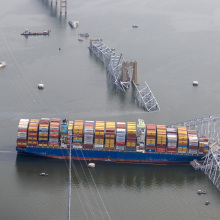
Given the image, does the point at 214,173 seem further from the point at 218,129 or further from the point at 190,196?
the point at 218,129

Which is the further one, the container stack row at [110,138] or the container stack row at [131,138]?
the container stack row at [110,138]

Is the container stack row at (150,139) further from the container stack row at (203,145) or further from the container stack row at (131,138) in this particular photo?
the container stack row at (203,145)

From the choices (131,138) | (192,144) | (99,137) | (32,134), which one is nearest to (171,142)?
(192,144)

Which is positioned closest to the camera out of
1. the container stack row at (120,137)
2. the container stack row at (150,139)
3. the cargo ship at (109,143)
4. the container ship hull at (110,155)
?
the container stack row at (150,139)

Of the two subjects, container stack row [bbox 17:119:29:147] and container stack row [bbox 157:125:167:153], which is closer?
container stack row [bbox 157:125:167:153]

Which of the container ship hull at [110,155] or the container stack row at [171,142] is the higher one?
the container stack row at [171,142]

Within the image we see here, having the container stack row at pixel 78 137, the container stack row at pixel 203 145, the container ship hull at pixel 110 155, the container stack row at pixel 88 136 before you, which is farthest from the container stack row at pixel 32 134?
the container stack row at pixel 203 145

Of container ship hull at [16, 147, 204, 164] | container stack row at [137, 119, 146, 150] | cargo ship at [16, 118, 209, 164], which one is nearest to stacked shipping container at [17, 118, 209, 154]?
cargo ship at [16, 118, 209, 164]

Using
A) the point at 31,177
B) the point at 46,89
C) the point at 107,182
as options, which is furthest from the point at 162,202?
the point at 46,89

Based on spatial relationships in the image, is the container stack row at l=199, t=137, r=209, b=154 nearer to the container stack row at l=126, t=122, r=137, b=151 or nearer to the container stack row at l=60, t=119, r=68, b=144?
the container stack row at l=126, t=122, r=137, b=151
